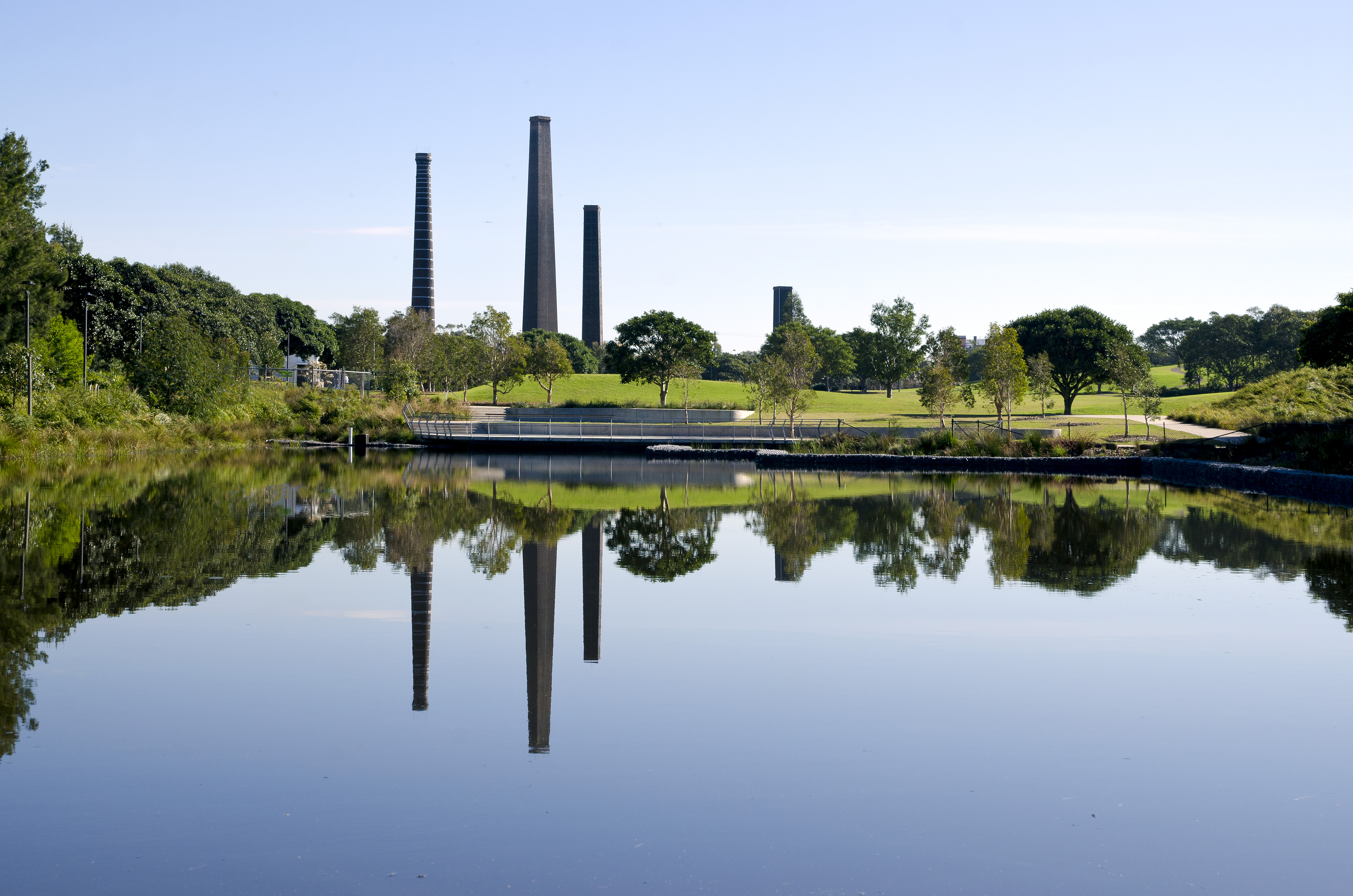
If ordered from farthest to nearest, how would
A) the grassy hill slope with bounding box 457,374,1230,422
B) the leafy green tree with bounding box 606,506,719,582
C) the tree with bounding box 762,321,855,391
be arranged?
the tree with bounding box 762,321,855,391, the grassy hill slope with bounding box 457,374,1230,422, the leafy green tree with bounding box 606,506,719,582

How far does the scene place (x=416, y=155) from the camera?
96.3 m

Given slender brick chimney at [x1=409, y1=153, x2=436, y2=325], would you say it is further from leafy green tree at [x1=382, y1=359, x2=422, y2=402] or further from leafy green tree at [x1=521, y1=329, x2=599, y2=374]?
leafy green tree at [x1=382, y1=359, x2=422, y2=402]

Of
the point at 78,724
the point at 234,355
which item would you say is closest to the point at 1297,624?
the point at 78,724

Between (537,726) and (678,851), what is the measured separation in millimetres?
2168

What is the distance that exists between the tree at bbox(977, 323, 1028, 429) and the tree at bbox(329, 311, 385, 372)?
2046 inches

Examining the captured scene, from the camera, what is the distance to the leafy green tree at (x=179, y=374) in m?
48.6

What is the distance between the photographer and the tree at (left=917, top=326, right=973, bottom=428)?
148ft

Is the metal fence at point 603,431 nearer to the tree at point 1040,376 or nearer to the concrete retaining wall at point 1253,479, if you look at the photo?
the tree at point 1040,376

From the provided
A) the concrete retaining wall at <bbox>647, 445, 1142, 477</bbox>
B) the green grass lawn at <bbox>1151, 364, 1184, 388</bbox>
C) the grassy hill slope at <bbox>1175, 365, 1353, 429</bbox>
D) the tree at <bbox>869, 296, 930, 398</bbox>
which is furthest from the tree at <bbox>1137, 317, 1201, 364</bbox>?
the concrete retaining wall at <bbox>647, 445, 1142, 477</bbox>

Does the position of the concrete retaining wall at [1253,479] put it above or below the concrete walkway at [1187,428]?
below

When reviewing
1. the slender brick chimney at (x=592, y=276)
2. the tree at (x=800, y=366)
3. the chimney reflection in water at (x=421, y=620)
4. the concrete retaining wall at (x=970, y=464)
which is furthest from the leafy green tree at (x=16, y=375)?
the slender brick chimney at (x=592, y=276)

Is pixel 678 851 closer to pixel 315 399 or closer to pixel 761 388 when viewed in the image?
pixel 761 388

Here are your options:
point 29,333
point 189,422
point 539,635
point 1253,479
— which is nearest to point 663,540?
point 539,635

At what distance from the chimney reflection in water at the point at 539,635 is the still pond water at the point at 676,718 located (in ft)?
0.18
